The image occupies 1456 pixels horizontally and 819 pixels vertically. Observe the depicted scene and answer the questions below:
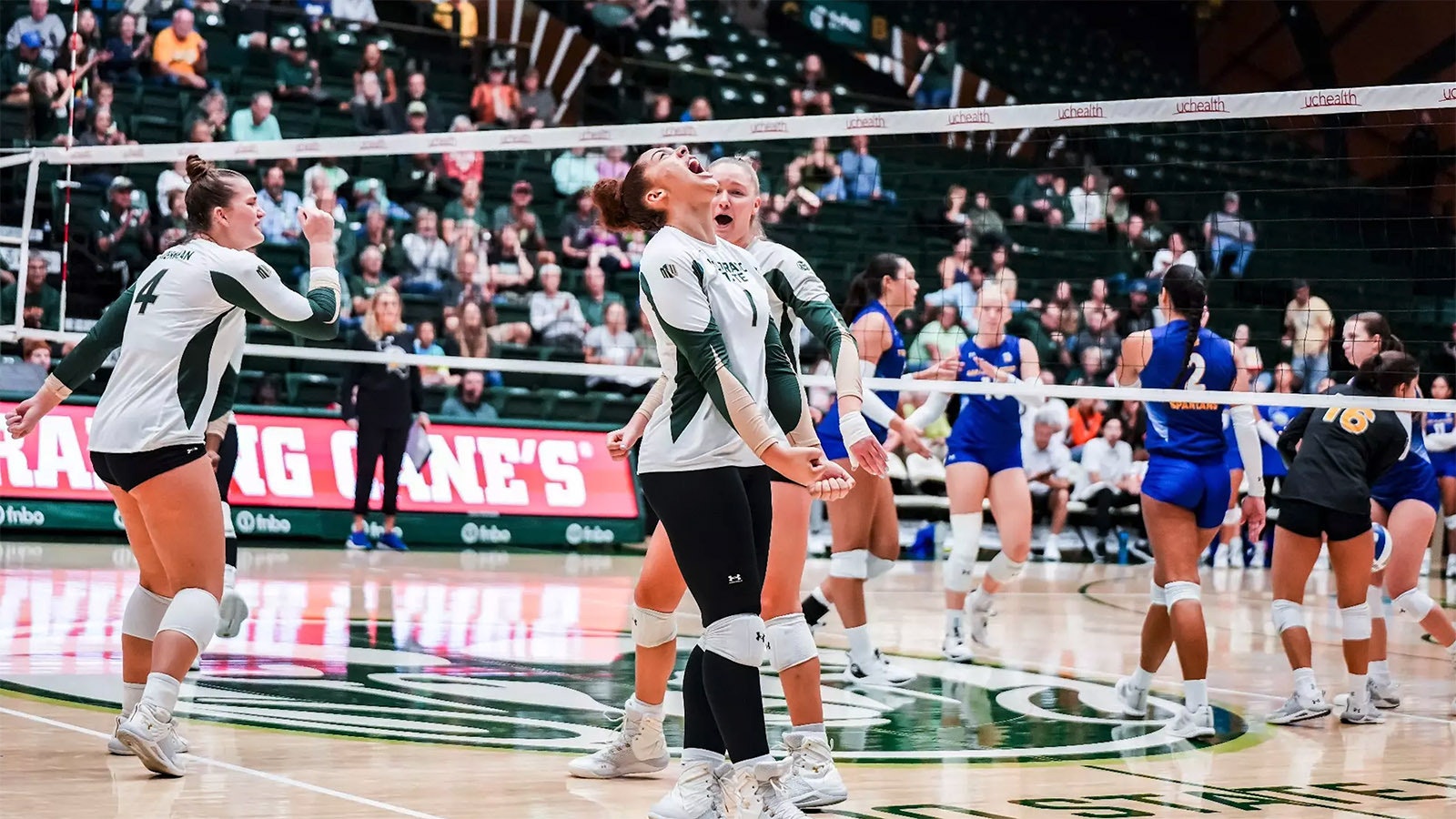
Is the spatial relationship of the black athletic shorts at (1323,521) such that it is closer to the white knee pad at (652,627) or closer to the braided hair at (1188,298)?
the braided hair at (1188,298)

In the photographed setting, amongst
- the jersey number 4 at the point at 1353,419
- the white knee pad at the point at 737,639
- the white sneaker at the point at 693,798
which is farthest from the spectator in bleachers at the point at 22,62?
the white knee pad at the point at 737,639

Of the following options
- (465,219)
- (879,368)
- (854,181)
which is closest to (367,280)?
(465,219)

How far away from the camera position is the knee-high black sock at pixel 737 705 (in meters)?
4.79

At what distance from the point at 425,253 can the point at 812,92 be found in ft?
23.5

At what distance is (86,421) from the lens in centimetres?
1412

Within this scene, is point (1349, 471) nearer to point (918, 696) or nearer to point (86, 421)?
point (918, 696)

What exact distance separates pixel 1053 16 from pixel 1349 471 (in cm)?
1911

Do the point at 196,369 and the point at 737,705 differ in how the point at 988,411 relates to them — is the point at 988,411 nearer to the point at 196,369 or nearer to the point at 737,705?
the point at 196,369

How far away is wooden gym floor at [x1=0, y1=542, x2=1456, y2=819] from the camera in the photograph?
213 inches

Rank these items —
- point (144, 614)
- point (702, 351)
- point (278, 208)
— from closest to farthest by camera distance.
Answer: point (702, 351) → point (144, 614) → point (278, 208)

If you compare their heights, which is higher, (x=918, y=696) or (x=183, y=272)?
(x=183, y=272)

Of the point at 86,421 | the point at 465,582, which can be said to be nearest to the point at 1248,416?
the point at 465,582

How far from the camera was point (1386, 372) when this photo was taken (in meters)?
7.72

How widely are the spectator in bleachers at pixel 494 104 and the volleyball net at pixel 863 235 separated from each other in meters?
0.68
